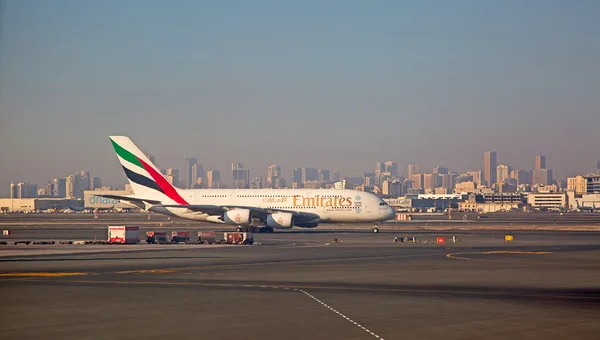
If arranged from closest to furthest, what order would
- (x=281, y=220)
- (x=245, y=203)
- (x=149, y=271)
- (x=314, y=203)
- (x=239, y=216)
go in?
(x=149, y=271)
(x=281, y=220)
(x=239, y=216)
(x=314, y=203)
(x=245, y=203)

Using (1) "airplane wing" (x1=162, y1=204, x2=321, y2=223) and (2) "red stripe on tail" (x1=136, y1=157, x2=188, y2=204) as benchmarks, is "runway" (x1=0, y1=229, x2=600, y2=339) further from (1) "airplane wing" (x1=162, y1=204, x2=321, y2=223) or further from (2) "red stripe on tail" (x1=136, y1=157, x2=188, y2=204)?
(2) "red stripe on tail" (x1=136, y1=157, x2=188, y2=204)

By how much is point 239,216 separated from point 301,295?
211 feet

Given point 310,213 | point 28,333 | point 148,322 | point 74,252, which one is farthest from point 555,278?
point 310,213

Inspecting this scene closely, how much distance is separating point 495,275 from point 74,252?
33389 mm

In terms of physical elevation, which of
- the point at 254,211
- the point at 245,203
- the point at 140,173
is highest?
the point at 140,173

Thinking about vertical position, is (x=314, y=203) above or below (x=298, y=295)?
above

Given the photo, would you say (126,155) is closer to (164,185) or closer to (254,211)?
(164,185)

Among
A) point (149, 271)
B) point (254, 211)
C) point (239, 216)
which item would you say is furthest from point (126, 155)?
point (149, 271)

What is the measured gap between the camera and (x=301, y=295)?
3322 cm

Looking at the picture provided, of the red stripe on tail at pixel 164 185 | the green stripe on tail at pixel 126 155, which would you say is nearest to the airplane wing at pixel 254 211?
the red stripe on tail at pixel 164 185

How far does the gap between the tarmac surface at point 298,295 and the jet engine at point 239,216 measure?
1396 inches

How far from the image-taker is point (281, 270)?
45.4 metres

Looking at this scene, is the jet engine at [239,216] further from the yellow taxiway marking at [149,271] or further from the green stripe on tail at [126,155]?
the yellow taxiway marking at [149,271]

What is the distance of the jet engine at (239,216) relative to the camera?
9681 cm
